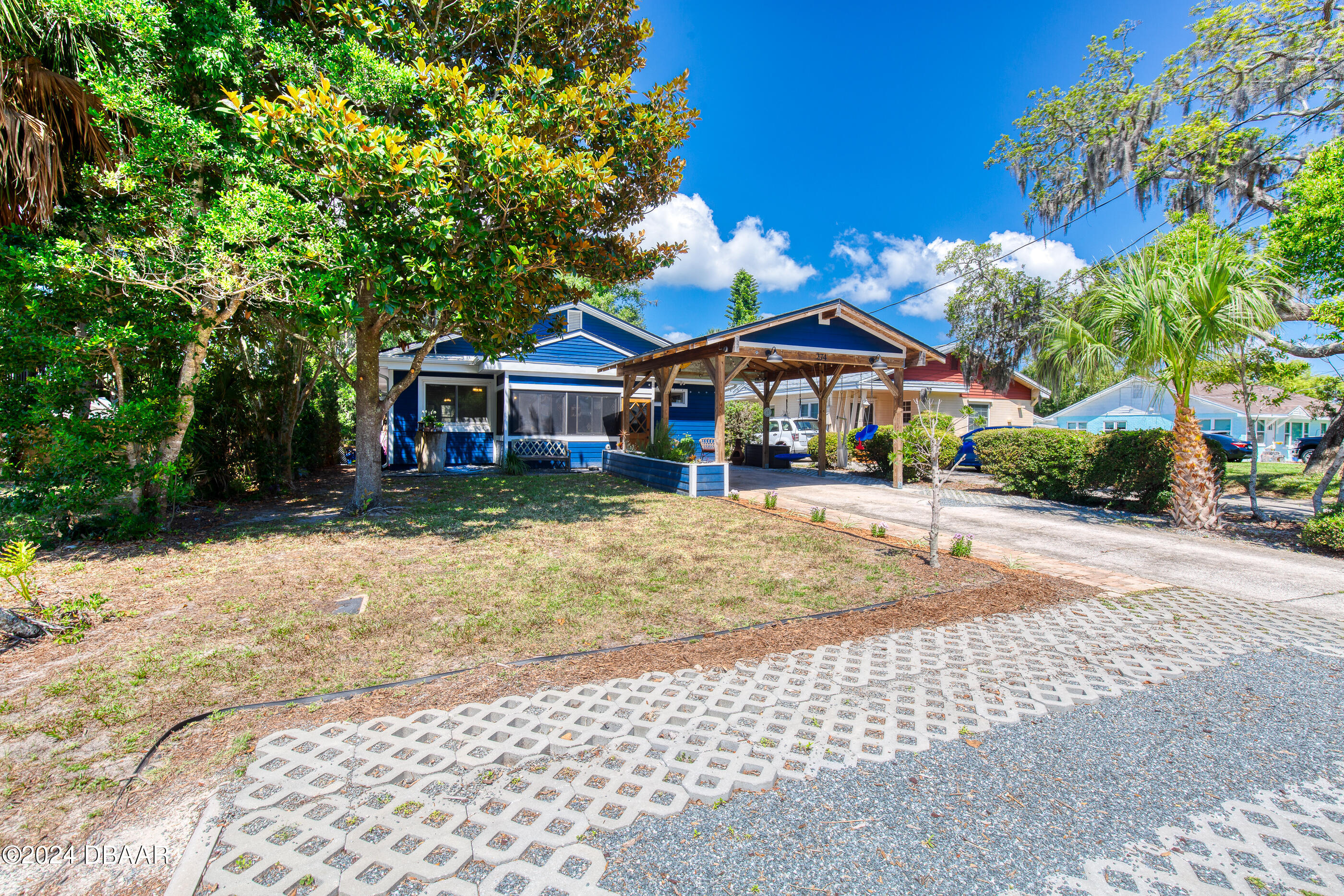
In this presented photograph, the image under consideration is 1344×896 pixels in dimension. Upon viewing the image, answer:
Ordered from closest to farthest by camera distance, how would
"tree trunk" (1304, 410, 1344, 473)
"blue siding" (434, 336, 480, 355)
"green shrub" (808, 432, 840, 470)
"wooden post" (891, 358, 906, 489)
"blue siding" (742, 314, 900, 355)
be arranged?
"tree trunk" (1304, 410, 1344, 473) < "blue siding" (742, 314, 900, 355) < "wooden post" (891, 358, 906, 489) < "blue siding" (434, 336, 480, 355) < "green shrub" (808, 432, 840, 470)

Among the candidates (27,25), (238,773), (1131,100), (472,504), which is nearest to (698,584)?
(238,773)

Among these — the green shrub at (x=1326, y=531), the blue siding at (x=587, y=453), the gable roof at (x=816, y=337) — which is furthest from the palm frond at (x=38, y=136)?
the green shrub at (x=1326, y=531)

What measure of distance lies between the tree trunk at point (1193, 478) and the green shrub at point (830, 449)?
10.3 metres

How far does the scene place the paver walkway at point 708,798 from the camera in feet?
6.60

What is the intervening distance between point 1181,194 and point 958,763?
700 inches

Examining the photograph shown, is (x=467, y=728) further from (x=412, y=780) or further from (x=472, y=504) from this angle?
(x=472, y=504)

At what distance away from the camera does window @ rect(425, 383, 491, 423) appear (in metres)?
16.2

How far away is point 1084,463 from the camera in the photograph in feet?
34.8

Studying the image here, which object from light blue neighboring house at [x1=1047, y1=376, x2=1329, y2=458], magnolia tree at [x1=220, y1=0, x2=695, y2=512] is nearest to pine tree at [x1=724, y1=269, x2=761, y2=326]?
light blue neighboring house at [x1=1047, y1=376, x2=1329, y2=458]

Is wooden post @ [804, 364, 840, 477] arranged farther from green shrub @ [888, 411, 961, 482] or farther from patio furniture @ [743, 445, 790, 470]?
green shrub @ [888, 411, 961, 482]

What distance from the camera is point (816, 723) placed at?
9.95 ft

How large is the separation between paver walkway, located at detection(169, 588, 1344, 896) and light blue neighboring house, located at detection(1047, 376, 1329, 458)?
29.2 m

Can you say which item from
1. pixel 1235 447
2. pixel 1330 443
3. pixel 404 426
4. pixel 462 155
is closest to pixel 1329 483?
pixel 1330 443

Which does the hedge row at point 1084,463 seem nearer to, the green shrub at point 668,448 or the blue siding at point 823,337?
the blue siding at point 823,337
